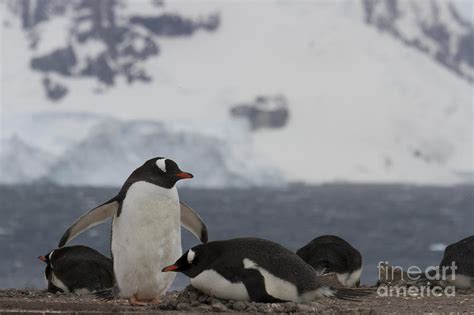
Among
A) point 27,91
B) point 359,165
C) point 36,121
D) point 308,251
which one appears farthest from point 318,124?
point 308,251

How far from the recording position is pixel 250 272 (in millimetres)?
7809

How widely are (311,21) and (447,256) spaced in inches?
5835

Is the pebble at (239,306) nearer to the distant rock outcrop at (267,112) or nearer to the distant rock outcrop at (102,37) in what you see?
the distant rock outcrop at (267,112)

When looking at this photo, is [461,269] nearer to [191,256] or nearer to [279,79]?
[191,256]

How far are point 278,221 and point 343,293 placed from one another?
56470mm

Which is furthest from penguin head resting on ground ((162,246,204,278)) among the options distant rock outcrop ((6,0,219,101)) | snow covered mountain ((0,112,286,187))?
distant rock outcrop ((6,0,219,101))

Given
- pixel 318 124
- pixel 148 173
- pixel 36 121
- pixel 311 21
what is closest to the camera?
pixel 148 173

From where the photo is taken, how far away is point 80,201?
7769cm

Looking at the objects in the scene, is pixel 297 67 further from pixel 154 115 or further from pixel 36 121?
pixel 36 121

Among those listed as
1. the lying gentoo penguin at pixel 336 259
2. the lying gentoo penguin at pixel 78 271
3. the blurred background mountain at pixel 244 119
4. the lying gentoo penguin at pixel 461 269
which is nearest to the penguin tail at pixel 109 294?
the lying gentoo penguin at pixel 78 271

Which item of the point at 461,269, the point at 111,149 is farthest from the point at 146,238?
the point at 111,149

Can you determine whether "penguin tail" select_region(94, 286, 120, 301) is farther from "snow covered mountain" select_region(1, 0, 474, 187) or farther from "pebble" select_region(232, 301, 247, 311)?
"snow covered mountain" select_region(1, 0, 474, 187)

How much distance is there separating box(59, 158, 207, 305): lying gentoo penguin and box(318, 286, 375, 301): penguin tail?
54.4 inches

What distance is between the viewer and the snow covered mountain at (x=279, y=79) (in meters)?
135
